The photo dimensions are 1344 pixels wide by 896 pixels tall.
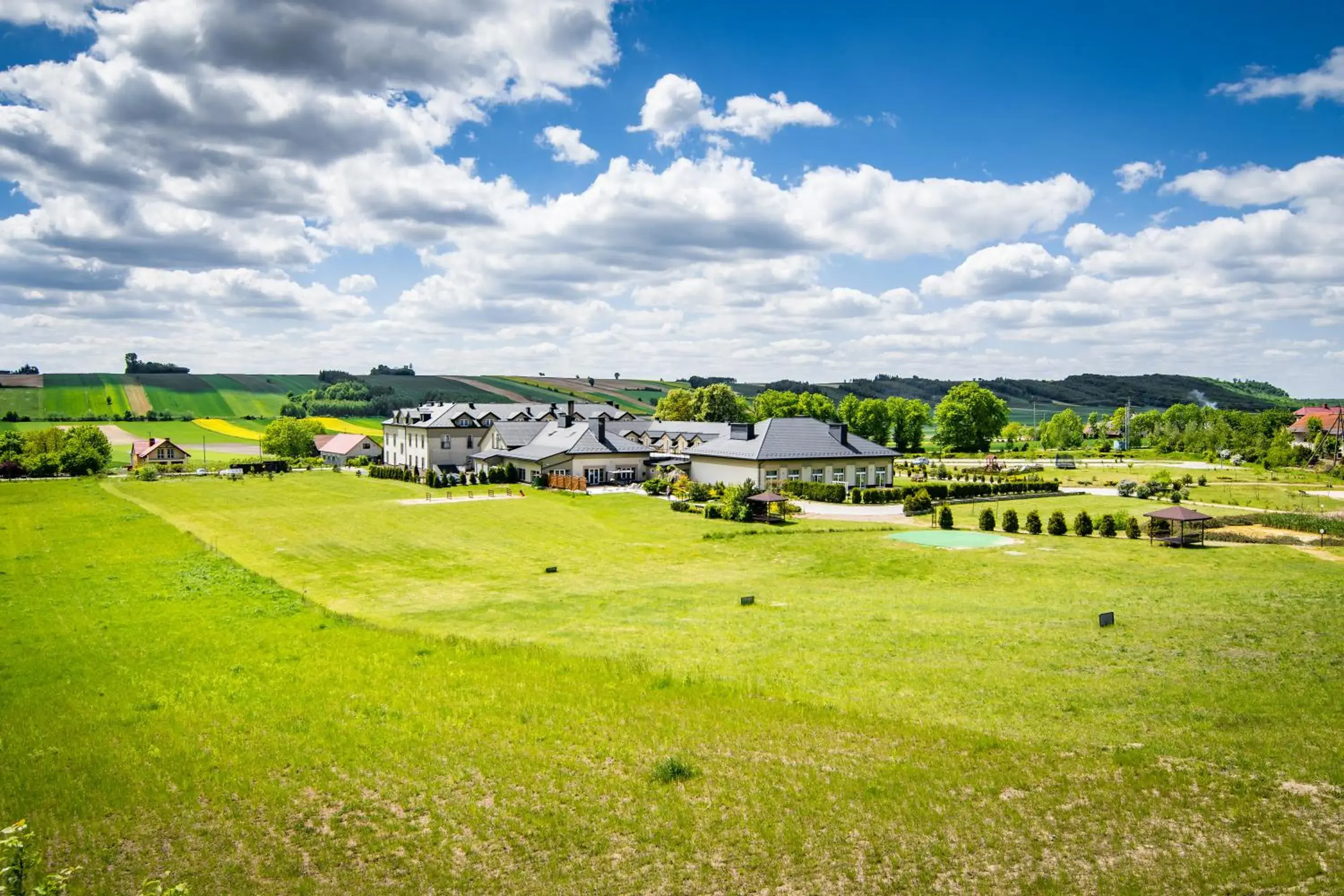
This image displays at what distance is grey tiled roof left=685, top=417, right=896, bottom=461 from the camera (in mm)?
57469

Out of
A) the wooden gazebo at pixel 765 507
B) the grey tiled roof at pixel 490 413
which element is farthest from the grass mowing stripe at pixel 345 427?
the wooden gazebo at pixel 765 507

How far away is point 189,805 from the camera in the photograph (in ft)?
37.0

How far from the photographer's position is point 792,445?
58531mm

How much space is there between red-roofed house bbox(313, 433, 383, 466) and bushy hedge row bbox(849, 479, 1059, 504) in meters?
70.8

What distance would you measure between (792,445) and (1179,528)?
86.8ft

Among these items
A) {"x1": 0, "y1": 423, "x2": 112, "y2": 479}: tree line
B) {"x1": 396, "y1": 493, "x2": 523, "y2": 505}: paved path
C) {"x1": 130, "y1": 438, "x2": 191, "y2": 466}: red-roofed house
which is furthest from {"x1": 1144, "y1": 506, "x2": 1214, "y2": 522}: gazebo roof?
{"x1": 130, "y1": 438, "x2": 191, "y2": 466}: red-roofed house

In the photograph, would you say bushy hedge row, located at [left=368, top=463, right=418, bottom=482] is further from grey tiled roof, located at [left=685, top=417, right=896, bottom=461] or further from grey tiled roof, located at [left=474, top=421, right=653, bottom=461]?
grey tiled roof, located at [left=685, top=417, right=896, bottom=461]

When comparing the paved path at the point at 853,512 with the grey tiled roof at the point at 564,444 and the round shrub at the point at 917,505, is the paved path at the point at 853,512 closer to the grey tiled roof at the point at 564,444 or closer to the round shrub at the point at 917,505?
the round shrub at the point at 917,505

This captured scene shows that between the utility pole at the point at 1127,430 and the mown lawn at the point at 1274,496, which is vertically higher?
the utility pole at the point at 1127,430

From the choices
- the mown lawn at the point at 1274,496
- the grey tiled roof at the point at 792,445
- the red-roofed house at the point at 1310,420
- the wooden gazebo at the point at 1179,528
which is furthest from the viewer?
the red-roofed house at the point at 1310,420

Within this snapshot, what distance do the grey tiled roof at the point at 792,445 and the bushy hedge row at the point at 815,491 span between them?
7.72 feet

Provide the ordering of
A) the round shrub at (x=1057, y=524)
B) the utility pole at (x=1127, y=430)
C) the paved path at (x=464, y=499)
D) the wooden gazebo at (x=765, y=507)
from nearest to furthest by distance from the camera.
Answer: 1. the round shrub at (x=1057, y=524)
2. the wooden gazebo at (x=765, y=507)
3. the paved path at (x=464, y=499)
4. the utility pole at (x=1127, y=430)

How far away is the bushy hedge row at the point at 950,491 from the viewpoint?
53.0m

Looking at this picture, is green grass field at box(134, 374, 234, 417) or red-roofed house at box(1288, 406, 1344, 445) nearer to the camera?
red-roofed house at box(1288, 406, 1344, 445)
